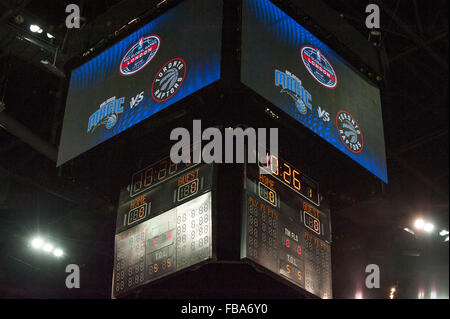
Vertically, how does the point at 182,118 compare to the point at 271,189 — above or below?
above

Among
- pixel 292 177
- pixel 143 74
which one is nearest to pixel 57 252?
pixel 143 74

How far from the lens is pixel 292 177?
385 inches

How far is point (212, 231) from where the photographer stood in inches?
336

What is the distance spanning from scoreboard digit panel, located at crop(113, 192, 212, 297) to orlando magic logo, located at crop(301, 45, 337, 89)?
224cm

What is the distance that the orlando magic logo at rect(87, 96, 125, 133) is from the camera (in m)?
9.55

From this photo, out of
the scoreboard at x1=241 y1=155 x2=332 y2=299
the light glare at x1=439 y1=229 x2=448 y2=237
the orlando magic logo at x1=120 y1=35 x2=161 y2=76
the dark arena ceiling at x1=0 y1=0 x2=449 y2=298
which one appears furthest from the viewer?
the light glare at x1=439 y1=229 x2=448 y2=237

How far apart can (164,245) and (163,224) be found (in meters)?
0.29

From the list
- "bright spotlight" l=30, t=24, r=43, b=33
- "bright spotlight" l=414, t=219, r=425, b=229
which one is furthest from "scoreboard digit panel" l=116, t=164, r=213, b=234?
"bright spotlight" l=414, t=219, r=425, b=229

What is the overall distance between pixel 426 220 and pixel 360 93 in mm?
4695

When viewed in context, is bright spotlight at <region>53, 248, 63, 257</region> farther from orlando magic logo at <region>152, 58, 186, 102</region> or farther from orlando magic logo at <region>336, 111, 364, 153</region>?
orlando magic logo at <region>336, 111, 364, 153</region>

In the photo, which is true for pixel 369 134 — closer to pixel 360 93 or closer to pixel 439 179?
pixel 360 93

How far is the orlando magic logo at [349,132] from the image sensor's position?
9711mm

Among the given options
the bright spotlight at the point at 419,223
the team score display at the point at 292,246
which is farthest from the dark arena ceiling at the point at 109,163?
the team score display at the point at 292,246

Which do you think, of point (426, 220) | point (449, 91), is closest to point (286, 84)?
point (449, 91)
